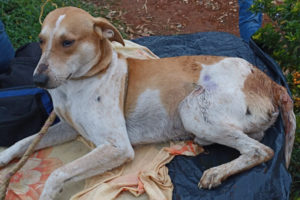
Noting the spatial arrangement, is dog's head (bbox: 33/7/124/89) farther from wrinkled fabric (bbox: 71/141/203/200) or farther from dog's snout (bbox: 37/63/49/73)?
wrinkled fabric (bbox: 71/141/203/200)

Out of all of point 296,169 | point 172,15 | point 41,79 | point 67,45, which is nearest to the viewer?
point 41,79

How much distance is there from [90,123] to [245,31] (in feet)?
10.3

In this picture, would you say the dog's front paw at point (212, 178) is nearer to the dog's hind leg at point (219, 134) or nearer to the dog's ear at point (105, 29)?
the dog's hind leg at point (219, 134)

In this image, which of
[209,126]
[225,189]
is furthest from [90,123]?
[225,189]

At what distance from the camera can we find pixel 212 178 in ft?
8.97

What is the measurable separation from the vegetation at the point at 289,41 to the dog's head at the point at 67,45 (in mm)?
1804

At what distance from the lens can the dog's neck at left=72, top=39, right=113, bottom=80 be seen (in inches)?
112

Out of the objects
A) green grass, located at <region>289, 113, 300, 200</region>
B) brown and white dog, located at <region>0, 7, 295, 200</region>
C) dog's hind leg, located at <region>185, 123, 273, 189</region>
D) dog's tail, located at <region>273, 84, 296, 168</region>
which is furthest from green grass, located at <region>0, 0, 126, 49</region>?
green grass, located at <region>289, 113, 300, 200</region>

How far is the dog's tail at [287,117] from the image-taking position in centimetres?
293

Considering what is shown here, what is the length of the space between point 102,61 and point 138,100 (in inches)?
19.4

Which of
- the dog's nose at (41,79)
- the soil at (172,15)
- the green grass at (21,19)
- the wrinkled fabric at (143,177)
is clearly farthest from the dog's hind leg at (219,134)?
the soil at (172,15)

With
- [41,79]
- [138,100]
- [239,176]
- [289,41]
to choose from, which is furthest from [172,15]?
[41,79]

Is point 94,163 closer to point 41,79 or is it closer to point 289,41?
point 41,79

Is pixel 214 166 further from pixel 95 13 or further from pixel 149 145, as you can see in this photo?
pixel 95 13
